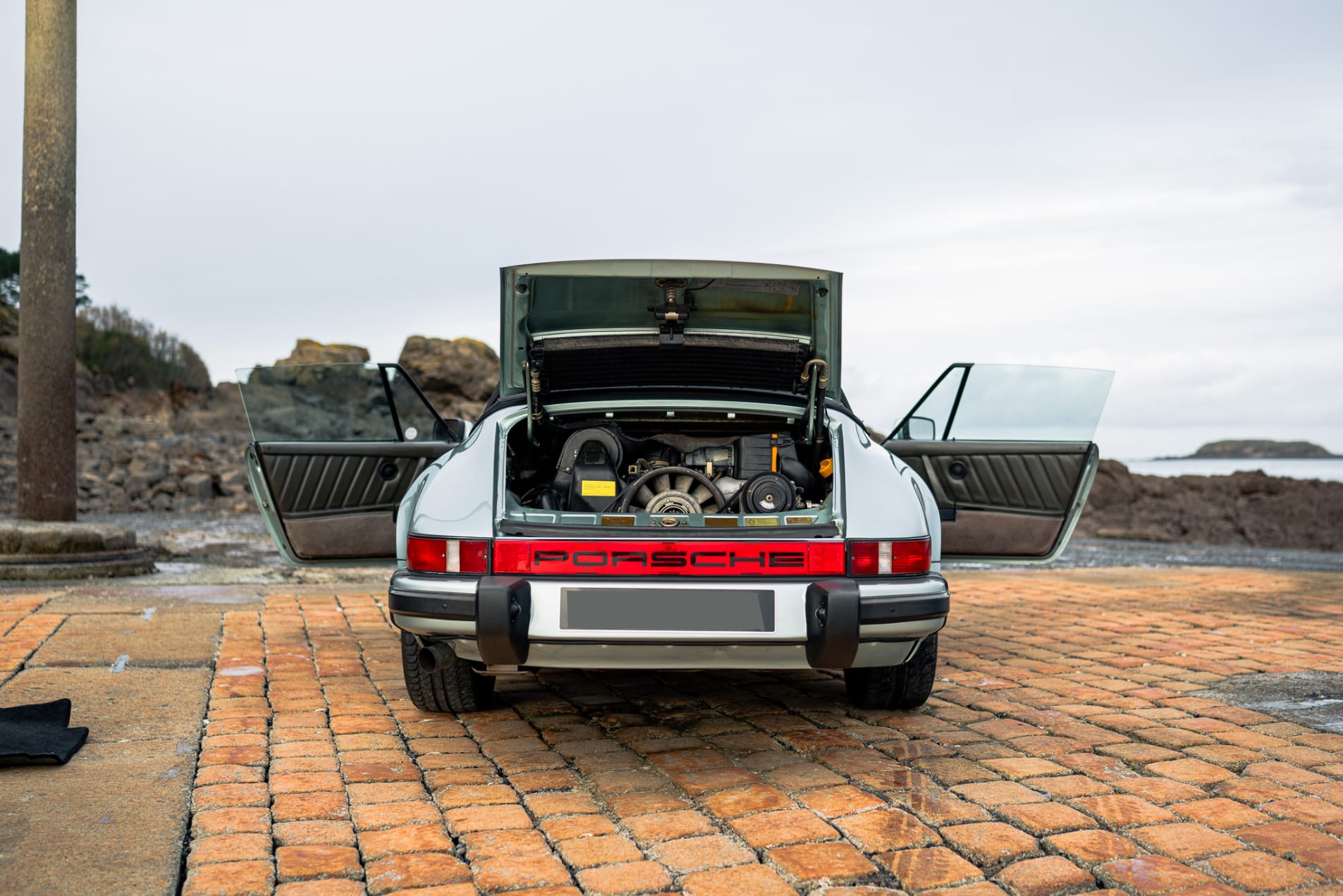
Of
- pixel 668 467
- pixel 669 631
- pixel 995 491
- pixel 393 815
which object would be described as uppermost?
pixel 668 467

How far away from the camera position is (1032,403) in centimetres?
491

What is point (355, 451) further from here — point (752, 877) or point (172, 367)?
point (172, 367)

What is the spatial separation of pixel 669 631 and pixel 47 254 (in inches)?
289

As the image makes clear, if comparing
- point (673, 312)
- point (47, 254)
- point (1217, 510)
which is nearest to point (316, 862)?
point (673, 312)

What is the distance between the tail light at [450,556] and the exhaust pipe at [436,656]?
280 mm

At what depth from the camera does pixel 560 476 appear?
4.45 m

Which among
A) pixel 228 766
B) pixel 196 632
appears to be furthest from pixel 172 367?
pixel 228 766

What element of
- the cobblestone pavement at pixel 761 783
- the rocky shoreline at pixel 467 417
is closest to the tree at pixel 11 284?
the rocky shoreline at pixel 467 417

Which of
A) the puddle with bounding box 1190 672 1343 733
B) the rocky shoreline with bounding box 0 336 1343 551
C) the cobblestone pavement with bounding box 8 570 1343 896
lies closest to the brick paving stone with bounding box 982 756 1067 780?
the cobblestone pavement with bounding box 8 570 1343 896

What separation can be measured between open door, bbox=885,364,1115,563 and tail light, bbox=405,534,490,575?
2240 mm

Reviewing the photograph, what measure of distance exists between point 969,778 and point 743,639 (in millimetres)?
837

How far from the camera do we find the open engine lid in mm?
4148

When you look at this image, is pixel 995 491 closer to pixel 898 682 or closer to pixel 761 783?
pixel 898 682

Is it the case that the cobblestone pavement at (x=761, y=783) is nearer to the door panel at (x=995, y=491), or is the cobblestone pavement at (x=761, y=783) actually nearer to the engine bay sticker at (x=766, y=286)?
the door panel at (x=995, y=491)
